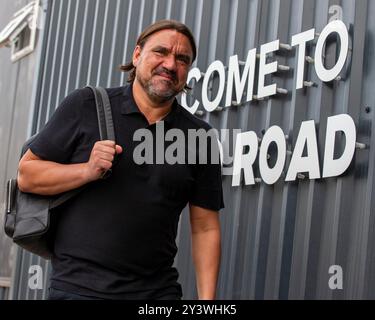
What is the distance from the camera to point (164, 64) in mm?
3391

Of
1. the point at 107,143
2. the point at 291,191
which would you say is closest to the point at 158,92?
the point at 107,143

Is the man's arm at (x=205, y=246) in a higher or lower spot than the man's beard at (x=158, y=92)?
lower

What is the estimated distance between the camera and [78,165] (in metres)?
3.21

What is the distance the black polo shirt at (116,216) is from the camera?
3.20m

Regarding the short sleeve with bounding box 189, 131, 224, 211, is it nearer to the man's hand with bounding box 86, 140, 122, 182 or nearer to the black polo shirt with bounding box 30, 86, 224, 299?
the black polo shirt with bounding box 30, 86, 224, 299

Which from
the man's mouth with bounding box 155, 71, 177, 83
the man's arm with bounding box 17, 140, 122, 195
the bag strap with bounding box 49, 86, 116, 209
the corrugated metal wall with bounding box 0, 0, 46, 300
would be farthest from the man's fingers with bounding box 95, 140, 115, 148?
the corrugated metal wall with bounding box 0, 0, 46, 300

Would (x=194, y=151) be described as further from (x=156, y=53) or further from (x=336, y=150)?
(x=336, y=150)

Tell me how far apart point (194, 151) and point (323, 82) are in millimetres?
1380

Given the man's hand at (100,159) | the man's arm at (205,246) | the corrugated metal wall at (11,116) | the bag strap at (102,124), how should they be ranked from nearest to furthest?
the man's hand at (100,159), the bag strap at (102,124), the man's arm at (205,246), the corrugated metal wall at (11,116)

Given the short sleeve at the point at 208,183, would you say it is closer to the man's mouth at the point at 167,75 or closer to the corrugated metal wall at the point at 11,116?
the man's mouth at the point at 167,75

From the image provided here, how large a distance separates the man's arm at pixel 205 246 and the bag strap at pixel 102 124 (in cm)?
52

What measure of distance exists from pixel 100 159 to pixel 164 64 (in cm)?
54

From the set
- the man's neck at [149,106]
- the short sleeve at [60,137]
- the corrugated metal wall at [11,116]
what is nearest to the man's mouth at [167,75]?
the man's neck at [149,106]
